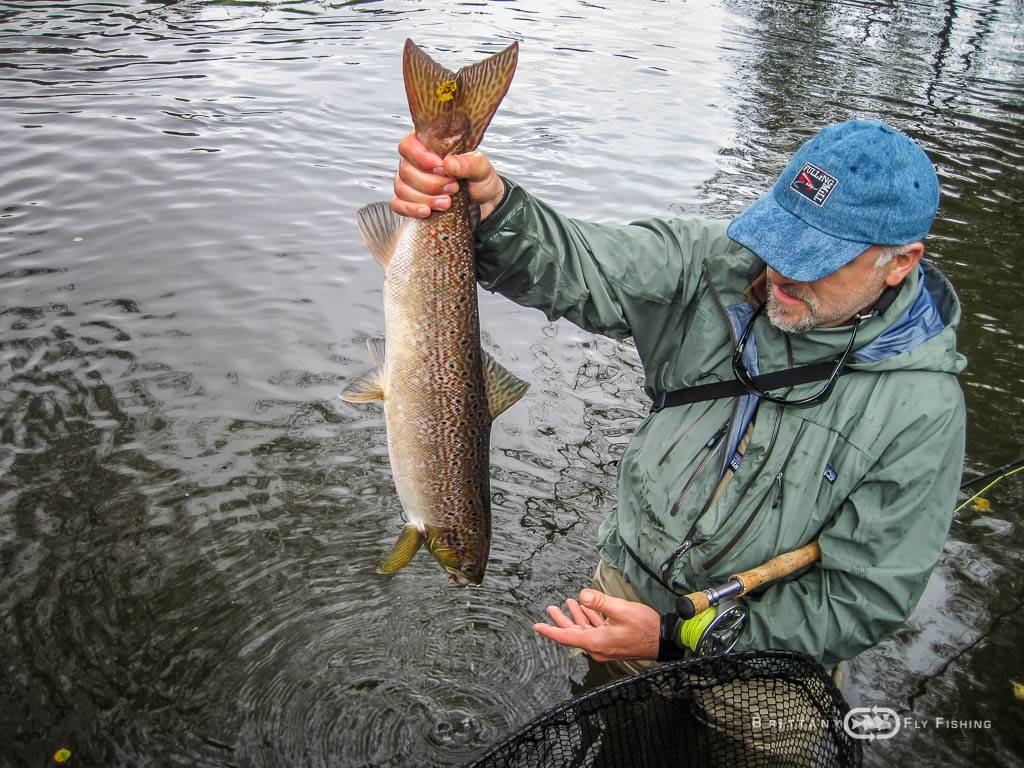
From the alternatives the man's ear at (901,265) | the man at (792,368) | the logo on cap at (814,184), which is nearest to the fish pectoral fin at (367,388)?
the man at (792,368)

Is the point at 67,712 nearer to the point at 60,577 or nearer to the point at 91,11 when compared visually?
the point at 60,577

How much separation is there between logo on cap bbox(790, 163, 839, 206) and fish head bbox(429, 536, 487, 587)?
1.75 meters

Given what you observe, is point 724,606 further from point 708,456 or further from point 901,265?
point 901,265

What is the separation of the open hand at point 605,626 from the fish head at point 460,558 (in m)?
0.53

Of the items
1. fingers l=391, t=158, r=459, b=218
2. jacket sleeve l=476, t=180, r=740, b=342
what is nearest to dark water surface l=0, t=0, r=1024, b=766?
jacket sleeve l=476, t=180, r=740, b=342

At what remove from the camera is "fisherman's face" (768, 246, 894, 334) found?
284cm

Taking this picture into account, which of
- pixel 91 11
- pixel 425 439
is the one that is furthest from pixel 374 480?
pixel 91 11

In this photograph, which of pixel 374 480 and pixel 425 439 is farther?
pixel 374 480

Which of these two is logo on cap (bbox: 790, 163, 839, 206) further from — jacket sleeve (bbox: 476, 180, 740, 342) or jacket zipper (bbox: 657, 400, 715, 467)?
jacket zipper (bbox: 657, 400, 715, 467)

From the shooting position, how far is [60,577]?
14.9 feet

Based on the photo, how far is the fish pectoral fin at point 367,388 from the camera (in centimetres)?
288

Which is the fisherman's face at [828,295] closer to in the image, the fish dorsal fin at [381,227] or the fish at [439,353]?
the fish at [439,353]

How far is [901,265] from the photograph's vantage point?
2879 mm

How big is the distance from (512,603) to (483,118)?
9.92 ft
